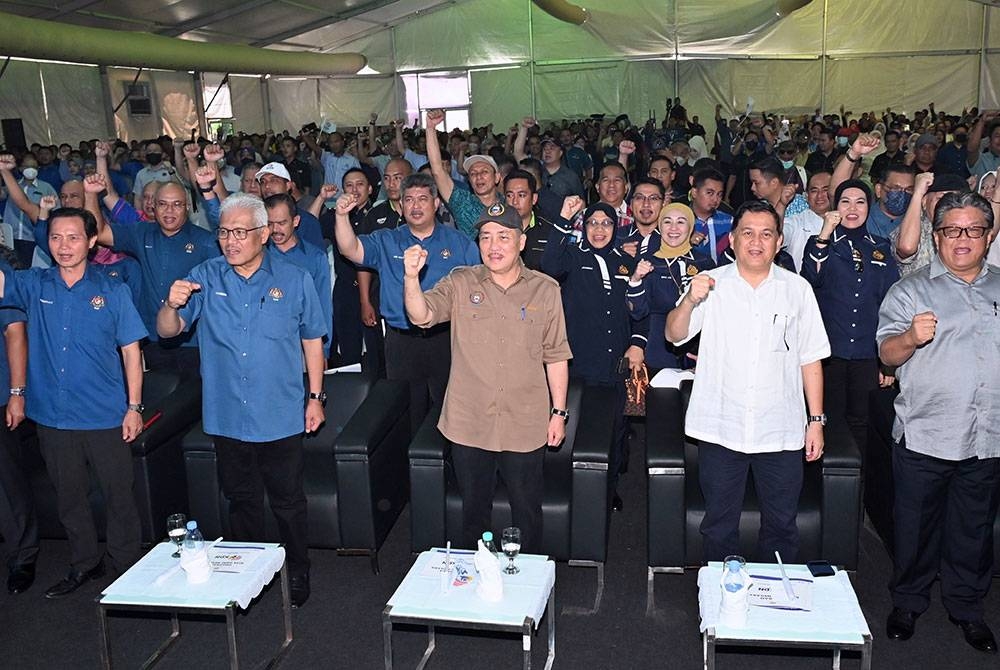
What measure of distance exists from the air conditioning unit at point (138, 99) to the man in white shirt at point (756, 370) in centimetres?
1524

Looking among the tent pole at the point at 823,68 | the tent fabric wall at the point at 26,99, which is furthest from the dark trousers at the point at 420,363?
the tent pole at the point at 823,68

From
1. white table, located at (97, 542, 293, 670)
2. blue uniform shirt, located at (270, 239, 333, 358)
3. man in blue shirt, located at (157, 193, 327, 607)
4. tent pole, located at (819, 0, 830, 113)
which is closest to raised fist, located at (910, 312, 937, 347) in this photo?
man in blue shirt, located at (157, 193, 327, 607)

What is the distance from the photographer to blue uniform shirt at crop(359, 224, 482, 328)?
452cm

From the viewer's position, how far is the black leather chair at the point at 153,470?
407cm

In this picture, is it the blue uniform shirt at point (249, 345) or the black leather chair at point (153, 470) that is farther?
the black leather chair at point (153, 470)

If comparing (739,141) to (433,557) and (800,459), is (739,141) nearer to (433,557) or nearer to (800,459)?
(800,459)

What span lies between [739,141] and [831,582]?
809cm

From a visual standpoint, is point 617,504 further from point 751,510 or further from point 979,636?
point 979,636

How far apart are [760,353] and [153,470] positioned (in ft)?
9.12

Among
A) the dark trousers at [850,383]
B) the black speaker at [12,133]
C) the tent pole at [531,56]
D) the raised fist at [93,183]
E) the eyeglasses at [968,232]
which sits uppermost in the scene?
the tent pole at [531,56]

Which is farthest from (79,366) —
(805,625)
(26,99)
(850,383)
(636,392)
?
(26,99)

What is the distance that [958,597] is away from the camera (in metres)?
3.41

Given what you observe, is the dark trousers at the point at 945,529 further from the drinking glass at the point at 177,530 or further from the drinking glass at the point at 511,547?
the drinking glass at the point at 177,530

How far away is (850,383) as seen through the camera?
181 inches
